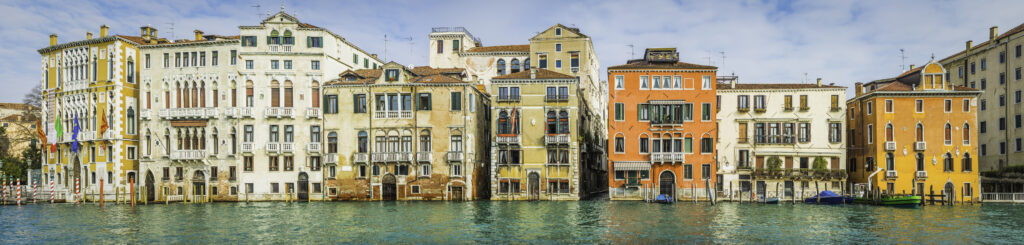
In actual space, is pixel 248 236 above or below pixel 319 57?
below

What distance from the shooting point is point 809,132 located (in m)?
50.2

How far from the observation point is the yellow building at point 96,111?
51969 mm

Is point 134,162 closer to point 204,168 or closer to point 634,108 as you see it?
point 204,168

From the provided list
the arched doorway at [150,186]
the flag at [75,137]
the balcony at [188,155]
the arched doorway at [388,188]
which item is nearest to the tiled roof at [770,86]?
the arched doorway at [388,188]

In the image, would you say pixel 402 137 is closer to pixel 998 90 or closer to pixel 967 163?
pixel 967 163

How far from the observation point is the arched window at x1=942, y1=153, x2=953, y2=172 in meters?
49.0

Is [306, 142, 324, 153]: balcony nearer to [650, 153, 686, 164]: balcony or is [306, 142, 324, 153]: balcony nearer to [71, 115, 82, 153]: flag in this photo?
[71, 115, 82, 153]: flag

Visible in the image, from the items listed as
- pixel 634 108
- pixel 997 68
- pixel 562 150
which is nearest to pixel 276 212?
pixel 562 150

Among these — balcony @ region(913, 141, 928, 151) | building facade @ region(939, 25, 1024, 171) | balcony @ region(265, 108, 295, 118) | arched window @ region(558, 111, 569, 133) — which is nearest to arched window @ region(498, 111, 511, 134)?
arched window @ region(558, 111, 569, 133)

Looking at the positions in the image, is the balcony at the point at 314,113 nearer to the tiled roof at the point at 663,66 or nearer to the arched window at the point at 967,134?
the tiled roof at the point at 663,66

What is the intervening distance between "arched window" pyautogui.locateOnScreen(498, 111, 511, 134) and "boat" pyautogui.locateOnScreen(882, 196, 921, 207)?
2247 centimetres

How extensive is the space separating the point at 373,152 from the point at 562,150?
11991mm

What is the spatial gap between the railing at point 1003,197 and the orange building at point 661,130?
58.0ft

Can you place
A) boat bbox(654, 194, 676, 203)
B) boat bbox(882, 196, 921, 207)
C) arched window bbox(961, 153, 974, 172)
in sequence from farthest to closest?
arched window bbox(961, 153, 974, 172) → boat bbox(654, 194, 676, 203) → boat bbox(882, 196, 921, 207)
